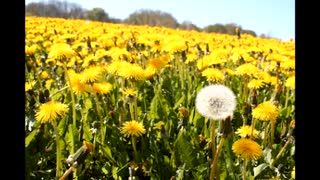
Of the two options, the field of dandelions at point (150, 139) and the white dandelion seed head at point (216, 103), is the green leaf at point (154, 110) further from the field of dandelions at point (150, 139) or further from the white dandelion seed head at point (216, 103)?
the white dandelion seed head at point (216, 103)

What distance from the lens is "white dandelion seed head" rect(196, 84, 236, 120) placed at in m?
1.23

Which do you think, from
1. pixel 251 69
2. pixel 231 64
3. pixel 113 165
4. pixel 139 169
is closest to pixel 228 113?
pixel 139 169

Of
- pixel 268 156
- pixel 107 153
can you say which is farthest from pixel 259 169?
pixel 107 153

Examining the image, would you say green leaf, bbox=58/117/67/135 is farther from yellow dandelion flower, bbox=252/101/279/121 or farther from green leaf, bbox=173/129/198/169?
yellow dandelion flower, bbox=252/101/279/121

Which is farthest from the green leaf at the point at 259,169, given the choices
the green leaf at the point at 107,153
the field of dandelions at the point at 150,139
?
the green leaf at the point at 107,153

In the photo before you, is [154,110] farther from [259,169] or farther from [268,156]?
[259,169]

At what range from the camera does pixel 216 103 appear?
126cm

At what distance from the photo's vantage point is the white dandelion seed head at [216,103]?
1.23 meters

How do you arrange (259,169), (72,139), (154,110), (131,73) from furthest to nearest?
(154,110) → (131,73) → (72,139) → (259,169)

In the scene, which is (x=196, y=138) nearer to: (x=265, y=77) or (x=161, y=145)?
(x=161, y=145)

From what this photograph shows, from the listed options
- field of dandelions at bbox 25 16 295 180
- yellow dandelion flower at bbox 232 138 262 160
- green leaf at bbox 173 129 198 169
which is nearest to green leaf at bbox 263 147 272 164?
field of dandelions at bbox 25 16 295 180
